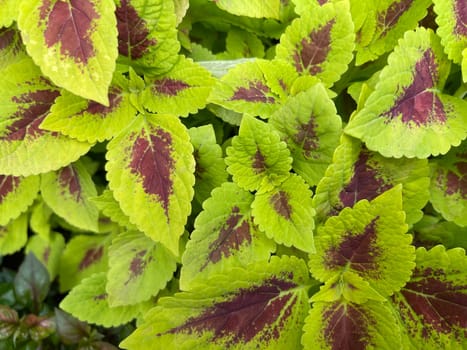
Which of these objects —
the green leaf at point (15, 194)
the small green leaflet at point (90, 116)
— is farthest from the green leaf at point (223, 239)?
the green leaf at point (15, 194)

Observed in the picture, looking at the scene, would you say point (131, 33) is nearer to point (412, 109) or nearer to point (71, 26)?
point (71, 26)

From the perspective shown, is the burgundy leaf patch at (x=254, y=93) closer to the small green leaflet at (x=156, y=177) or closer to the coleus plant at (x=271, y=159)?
the coleus plant at (x=271, y=159)

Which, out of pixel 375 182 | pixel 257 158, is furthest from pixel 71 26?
pixel 375 182

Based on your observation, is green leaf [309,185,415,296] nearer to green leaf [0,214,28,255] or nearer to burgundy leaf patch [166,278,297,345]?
burgundy leaf patch [166,278,297,345]

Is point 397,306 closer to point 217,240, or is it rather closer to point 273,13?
point 217,240

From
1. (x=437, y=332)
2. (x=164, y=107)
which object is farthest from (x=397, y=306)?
(x=164, y=107)

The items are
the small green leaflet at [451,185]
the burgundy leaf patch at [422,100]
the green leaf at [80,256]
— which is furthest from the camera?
the green leaf at [80,256]
